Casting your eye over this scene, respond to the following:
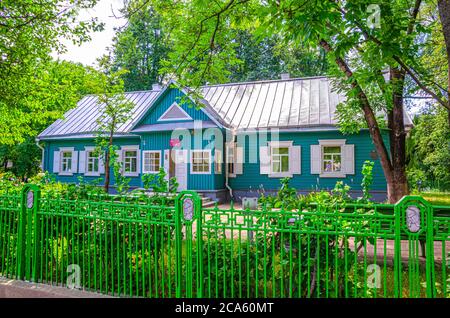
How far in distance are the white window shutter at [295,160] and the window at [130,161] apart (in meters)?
8.66

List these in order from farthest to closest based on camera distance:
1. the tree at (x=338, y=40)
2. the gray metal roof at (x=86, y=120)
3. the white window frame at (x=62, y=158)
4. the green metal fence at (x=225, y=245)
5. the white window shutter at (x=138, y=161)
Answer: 1. the white window frame at (x=62, y=158)
2. the gray metal roof at (x=86, y=120)
3. the white window shutter at (x=138, y=161)
4. the tree at (x=338, y=40)
5. the green metal fence at (x=225, y=245)

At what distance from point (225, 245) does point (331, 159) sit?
41.4ft

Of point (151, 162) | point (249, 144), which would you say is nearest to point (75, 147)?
point (151, 162)

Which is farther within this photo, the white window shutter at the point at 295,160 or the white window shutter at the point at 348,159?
the white window shutter at the point at 295,160

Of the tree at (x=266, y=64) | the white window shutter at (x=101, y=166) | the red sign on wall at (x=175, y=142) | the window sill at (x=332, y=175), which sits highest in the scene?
the tree at (x=266, y=64)

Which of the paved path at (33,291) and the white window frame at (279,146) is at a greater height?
the white window frame at (279,146)

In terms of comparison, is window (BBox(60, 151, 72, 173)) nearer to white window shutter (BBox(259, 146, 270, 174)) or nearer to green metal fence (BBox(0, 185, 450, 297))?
white window shutter (BBox(259, 146, 270, 174))

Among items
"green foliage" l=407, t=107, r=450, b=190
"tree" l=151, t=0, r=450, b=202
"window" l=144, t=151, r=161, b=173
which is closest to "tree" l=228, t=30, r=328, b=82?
"green foliage" l=407, t=107, r=450, b=190

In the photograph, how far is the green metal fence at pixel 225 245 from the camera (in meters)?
2.86

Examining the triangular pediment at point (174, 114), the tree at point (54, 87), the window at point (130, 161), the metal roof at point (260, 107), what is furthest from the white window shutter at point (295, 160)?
the tree at point (54, 87)

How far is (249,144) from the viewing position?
1608 centimetres

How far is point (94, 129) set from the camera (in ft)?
60.8

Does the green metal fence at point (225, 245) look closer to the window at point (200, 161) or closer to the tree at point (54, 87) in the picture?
the tree at point (54, 87)
